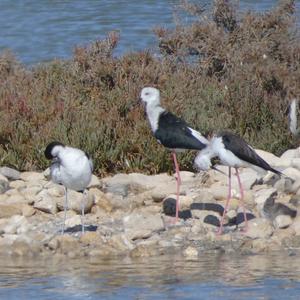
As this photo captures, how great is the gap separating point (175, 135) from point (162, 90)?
2847 mm

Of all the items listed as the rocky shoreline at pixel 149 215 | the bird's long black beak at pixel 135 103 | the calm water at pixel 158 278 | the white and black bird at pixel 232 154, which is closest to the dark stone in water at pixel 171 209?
the rocky shoreline at pixel 149 215

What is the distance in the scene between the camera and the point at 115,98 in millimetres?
13586

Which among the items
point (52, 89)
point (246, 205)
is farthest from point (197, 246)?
point (52, 89)

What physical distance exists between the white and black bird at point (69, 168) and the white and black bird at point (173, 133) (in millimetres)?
959

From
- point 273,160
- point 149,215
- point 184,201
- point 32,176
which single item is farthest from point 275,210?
point 32,176

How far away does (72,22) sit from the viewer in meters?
23.2

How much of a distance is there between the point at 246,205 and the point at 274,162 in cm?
104

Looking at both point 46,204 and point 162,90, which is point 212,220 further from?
point 162,90

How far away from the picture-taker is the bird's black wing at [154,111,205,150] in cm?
1110

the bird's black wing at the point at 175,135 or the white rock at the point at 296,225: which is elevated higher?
the bird's black wing at the point at 175,135

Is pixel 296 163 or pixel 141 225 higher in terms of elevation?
pixel 296 163

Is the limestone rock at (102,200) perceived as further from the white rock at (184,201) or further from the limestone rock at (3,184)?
the limestone rock at (3,184)

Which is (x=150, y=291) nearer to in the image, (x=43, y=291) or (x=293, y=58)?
(x=43, y=291)

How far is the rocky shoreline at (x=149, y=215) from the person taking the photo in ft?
33.0
